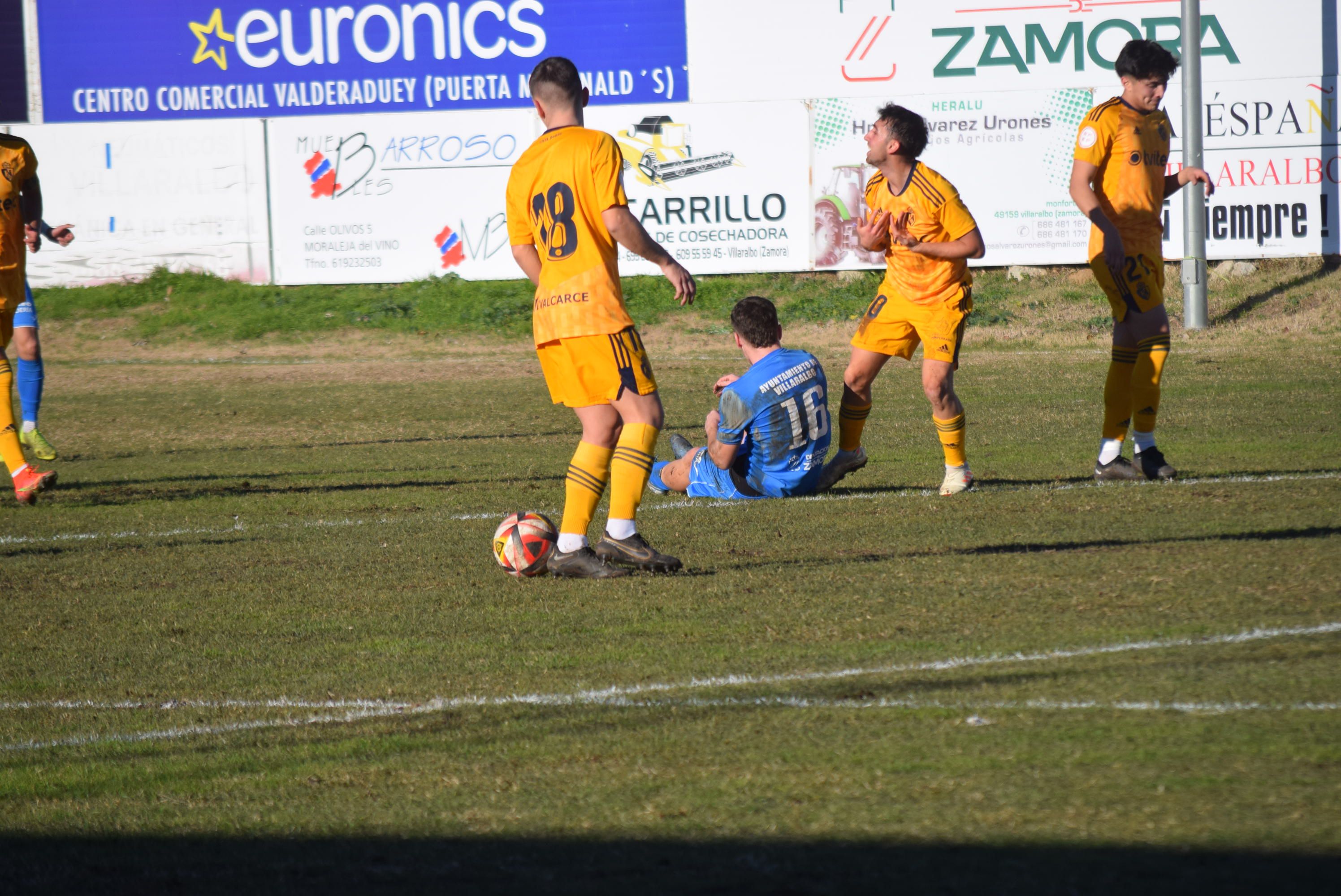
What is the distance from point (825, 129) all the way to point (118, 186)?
38.7 ft

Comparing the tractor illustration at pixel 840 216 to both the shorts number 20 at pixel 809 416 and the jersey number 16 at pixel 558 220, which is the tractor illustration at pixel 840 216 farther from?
the jersey number 16 at pixel 558 220

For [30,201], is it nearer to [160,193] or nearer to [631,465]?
[631,465]

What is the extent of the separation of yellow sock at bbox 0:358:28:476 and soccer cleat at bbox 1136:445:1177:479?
6428 millimetres

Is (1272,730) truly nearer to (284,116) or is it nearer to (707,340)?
(707,340)

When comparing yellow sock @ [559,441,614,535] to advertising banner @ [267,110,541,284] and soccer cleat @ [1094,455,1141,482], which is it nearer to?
soccer cleat @ [1094,455,1141,482]

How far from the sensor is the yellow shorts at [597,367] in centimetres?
594

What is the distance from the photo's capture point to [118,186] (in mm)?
24875

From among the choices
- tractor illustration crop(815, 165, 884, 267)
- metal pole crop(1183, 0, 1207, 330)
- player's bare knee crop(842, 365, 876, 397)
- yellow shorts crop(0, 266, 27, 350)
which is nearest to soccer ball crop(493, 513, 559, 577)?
player's bare knee crop(842, 365, 876, 397)

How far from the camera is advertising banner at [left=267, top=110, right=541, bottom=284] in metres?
23.7

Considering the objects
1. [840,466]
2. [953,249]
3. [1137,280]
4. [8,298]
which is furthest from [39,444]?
[1137,280]

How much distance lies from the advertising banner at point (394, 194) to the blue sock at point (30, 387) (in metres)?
12.4

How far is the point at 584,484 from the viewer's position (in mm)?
6113

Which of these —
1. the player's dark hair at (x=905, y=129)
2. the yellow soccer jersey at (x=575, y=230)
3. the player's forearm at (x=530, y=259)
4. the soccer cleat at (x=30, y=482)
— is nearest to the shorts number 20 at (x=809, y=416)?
the player's dark hair at (x=905, y=129)

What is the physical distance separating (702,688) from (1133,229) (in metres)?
5.12
